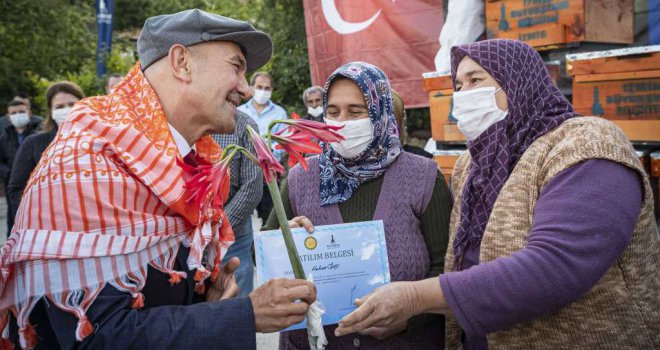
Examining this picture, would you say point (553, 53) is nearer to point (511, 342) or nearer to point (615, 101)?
point (615, 101)

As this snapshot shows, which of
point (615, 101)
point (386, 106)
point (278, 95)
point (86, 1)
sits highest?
point (86, 1)

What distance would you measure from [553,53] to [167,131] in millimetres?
3819

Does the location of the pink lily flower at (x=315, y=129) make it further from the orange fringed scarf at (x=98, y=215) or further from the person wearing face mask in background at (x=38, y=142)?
the person wearing face mask in background at (x=38, y=142)

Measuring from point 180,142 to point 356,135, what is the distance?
32.2 inches

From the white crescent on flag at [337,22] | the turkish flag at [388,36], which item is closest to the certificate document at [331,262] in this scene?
the turkish flag at [388,36]

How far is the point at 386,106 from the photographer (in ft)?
8.66

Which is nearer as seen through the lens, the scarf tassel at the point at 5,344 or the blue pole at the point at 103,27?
the scarf tassel at the point at 5,344

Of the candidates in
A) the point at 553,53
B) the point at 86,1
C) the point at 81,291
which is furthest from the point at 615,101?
the point at 86,1

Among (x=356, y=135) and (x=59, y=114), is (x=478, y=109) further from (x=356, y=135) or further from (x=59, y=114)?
(x=59, y=114)

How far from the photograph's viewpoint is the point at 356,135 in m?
2.54

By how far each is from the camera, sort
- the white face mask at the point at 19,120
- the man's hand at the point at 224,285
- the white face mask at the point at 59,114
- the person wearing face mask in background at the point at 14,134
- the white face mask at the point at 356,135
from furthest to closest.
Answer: the white face mask at the point at 19,120
the person wearing face mask in background at the point at 14,134
the white face mask at the point at 59,114
the white face mask at the point at 356,135
the man's hand at the point at 224,285

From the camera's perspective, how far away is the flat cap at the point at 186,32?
6.23 ft

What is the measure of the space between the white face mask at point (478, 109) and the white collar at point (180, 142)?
1.05 metres

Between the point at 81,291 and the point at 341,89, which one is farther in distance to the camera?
the point at 341,89
